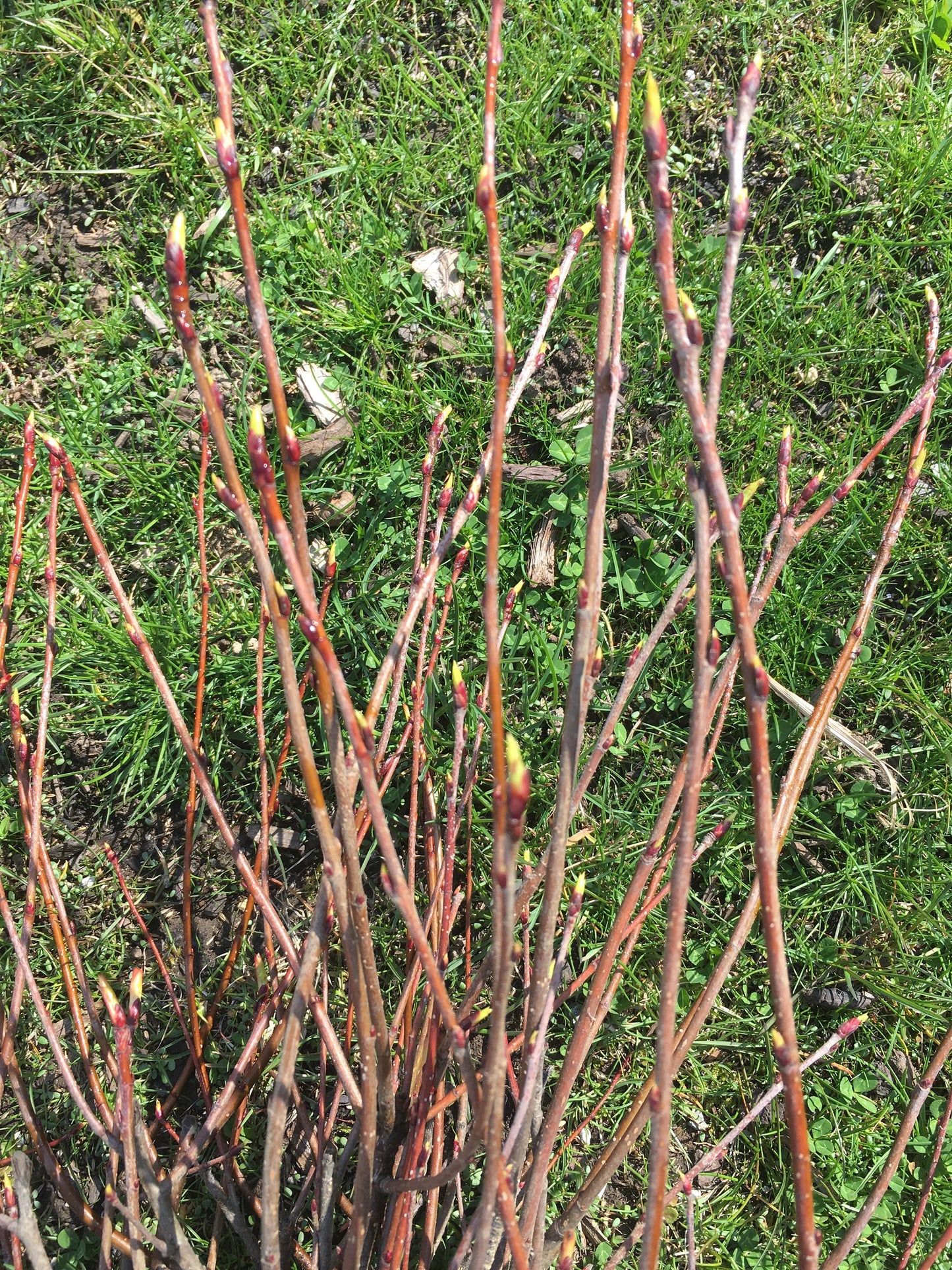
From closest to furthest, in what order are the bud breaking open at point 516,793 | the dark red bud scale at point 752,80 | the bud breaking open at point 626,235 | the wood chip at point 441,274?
the bud breaking open at point 516,793, the dark red bud scale at point 752,80, the bud breaking open at point 626,235, the wood chip at point 441,274

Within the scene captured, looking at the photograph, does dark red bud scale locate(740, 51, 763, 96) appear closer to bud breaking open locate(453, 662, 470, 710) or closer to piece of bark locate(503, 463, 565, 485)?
bud breaking open locate(453, 662, 470, 710)

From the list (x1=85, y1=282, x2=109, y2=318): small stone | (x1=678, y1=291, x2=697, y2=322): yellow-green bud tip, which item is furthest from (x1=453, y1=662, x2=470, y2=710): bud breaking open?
(x1=85, y1=282, x2=109, y2=318): small stone

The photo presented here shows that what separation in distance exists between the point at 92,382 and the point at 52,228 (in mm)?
579

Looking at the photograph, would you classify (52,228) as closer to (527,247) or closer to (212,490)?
(212,490)

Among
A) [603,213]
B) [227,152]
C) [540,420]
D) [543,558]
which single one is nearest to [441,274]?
[540,420]

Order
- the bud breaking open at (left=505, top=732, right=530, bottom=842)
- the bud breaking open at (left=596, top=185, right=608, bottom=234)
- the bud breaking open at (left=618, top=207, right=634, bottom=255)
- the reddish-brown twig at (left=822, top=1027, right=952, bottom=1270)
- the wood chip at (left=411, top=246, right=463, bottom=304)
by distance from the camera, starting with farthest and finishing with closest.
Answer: the wood chip at (left=411, top=246, right=463, bottom=304)
the reddish-brown twig at (left=822, top=1027, right=952, bottom=1270)
the bud breaking open at (left=618, top=207, right=634, bottom=255)
the bud breaking open at (left=596, top=185, right=608, bottom=234)
the bud breaking open at (left=505, top=732, right=530, bottom=842)

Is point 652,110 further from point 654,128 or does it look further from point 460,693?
point 460,693

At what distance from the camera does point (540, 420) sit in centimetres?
280

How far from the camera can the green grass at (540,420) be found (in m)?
2.49

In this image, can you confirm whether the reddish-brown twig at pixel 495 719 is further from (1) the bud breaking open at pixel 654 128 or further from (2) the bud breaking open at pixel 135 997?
(2) the bud breaking open at pixel 135 997

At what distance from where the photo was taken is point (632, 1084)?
95.5 inches

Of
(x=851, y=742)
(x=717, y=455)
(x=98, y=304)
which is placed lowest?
(x=851, y=742)

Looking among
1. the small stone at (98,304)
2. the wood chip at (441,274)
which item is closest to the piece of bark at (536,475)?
the wood chip at (441,274)

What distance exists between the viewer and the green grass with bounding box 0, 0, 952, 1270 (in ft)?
8.17
